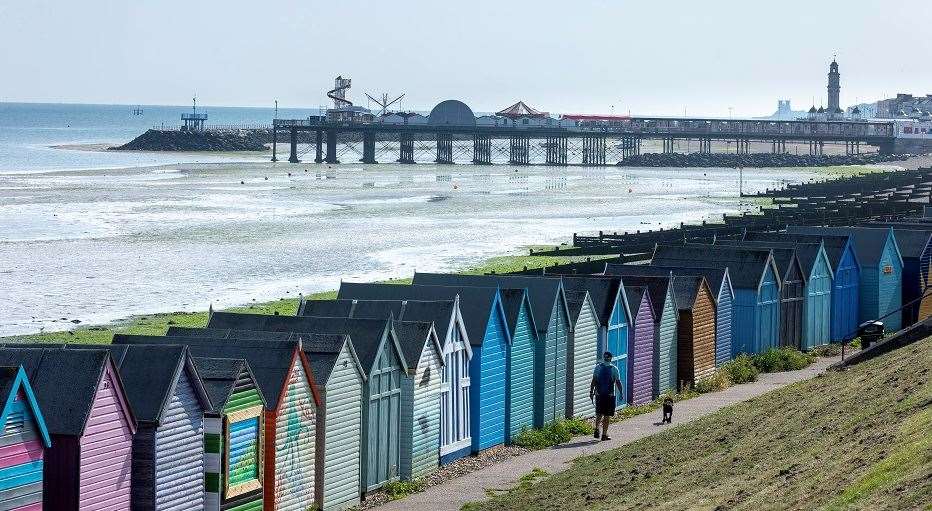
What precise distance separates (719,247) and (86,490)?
951 inches

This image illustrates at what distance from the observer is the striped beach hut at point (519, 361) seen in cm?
2777

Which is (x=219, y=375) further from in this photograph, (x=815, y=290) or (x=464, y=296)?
(x=815, y=290)

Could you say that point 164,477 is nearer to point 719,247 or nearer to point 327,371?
point 327,371

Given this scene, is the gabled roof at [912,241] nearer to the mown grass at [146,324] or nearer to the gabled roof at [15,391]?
the mown grass at [146,324]

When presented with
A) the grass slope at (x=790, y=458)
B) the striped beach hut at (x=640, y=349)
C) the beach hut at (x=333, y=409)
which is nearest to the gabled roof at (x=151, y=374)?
the beach hut at (x=333, y=409)

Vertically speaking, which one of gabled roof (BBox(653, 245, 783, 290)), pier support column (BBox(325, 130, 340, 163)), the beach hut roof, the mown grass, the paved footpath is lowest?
the paved footpath

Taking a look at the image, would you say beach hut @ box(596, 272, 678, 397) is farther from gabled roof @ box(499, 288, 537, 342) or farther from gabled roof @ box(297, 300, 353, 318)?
gabled roof @ box(297, 300, 353, 318)

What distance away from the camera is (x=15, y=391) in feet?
55.1

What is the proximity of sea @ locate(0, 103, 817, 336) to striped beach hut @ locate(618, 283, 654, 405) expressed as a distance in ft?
57.1

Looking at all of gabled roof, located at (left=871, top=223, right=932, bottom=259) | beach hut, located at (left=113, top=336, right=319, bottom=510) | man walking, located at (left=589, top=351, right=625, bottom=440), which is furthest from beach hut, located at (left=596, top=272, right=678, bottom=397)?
gabled roof, located at (left=871, top=223, right=932, bottom=259)

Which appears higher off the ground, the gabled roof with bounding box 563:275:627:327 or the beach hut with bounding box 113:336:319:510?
the gabled roof with bounding box 563:275:627:327

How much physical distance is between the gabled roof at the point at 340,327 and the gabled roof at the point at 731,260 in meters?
15.5

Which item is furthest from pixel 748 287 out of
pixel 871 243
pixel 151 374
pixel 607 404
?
pixel 151 374

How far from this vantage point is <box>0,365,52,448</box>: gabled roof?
16.7 metres
